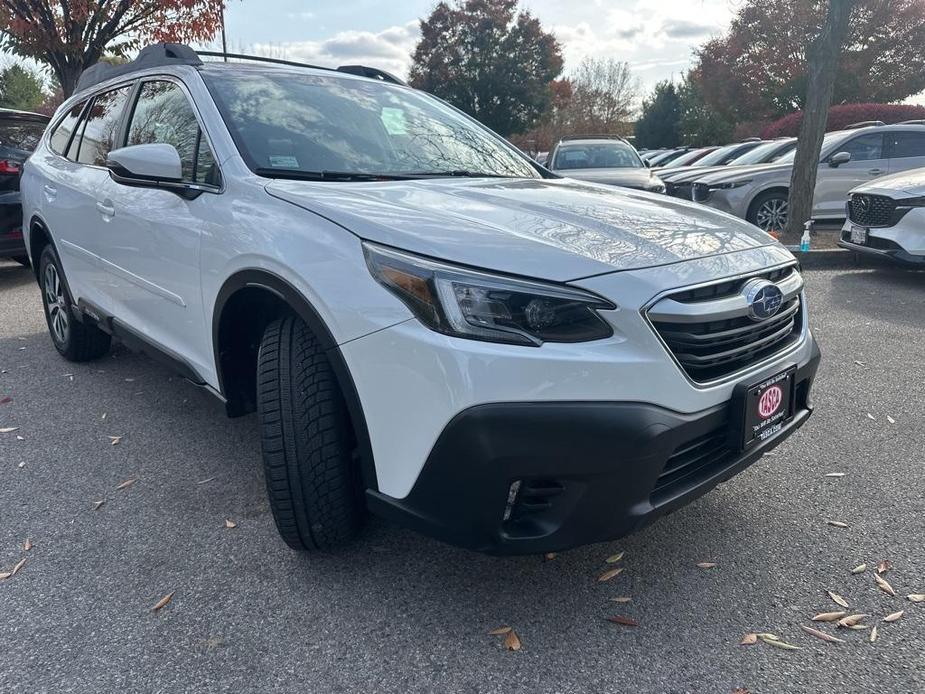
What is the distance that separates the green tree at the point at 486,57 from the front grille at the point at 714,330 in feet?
98.0

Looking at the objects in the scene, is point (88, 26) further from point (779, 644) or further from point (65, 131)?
point (779, 644)

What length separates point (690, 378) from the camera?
77.2 inches

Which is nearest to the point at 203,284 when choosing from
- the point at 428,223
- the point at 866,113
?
the point at 428,223

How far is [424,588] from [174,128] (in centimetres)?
217

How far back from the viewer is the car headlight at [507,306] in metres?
1.86

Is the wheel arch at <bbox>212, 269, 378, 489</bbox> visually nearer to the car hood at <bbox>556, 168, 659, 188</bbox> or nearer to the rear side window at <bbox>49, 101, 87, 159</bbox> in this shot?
the rear side window at <bbox>49, 101, 87, 159</bbox>

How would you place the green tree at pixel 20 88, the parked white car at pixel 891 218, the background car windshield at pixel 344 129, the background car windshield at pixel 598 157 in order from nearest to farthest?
the background car windshield at pixel 344 129, the parked white car at pixel 891 218, the background car windshield at pixel 598 157, the green tree at pixel 20 88

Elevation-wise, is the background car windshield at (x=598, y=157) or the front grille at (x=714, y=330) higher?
the background car windshield at (x=598, y=157)

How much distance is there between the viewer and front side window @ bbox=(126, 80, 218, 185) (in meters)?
2.79

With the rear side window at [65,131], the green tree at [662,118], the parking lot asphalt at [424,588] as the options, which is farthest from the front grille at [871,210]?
the green tree at [662,118]

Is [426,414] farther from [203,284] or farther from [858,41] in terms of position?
[858,41]

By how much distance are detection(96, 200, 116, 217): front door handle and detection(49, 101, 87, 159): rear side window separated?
1119mm

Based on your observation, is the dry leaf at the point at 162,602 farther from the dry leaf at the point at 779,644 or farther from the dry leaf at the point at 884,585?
the dry leaf at the point at 884,585

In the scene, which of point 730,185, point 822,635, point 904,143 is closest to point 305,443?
point 822,635
